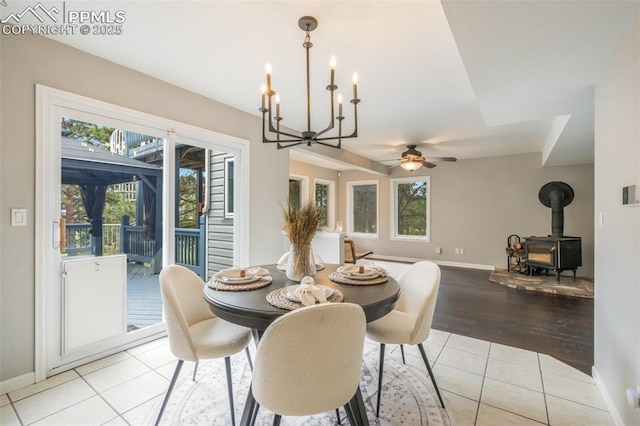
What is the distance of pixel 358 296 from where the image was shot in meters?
1.53

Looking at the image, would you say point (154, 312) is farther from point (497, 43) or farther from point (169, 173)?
point (497, 43)

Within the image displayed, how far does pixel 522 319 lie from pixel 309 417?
9.62ft

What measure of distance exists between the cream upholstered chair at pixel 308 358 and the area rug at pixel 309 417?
0.69 m

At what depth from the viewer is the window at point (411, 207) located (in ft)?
23.2

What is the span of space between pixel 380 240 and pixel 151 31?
259 inches

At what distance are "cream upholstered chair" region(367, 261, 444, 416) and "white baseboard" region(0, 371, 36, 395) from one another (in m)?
2.38

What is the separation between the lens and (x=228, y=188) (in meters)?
3.95

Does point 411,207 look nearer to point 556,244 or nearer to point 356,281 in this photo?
point 556,244

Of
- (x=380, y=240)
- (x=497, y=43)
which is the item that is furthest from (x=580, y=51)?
(x=380, y=240)

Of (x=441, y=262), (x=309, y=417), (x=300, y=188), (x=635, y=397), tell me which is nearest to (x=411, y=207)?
(x=441, y=262)

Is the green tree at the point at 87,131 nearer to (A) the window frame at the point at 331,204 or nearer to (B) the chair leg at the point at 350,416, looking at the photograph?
(B) the chair leg at the point at 350,416

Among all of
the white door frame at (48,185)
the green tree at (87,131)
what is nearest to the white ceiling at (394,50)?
the white door frame at (48,185)

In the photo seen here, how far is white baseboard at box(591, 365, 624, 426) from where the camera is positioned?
5.47ft

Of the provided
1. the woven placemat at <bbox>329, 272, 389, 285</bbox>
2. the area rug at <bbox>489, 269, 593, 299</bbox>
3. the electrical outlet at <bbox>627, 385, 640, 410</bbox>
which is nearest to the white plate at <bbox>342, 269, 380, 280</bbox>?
the woven placemat at <bbox>329, 272, 389, 285</bbox>
